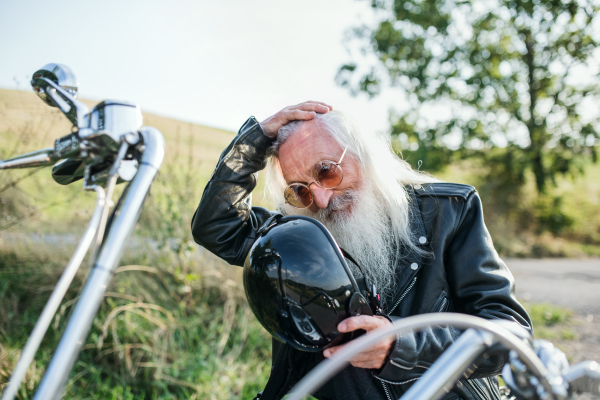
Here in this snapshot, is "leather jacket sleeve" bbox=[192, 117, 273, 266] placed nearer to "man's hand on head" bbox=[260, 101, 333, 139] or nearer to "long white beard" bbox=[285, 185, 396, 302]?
"man's hand on head" bbox=[260, 101, 333, 139]

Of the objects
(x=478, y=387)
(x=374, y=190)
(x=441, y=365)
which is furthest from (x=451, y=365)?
(x=374, y=190)

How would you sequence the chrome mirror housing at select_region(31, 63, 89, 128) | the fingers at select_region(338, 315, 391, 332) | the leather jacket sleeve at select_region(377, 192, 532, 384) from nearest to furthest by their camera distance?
the chrome mirror housing at select_region(31, 63, 89, 128)
the fingers at select_region(338, 315, 391, 332)
the leather jacket sleeve at select_region(377, 192, 532, 384)

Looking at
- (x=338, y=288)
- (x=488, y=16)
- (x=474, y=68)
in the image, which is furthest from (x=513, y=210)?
(x=338, y=288)

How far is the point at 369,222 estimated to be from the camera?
6.31 ft

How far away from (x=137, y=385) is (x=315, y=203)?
2529 millimetres

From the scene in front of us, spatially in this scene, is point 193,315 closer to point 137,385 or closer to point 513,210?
point 137,385

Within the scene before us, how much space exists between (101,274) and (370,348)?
855mm

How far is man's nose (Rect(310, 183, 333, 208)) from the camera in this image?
196cm

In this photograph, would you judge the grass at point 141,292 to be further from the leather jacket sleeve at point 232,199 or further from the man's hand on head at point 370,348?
the man's hand on head at point 370,348

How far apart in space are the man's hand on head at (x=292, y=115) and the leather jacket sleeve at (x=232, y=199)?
4 cm

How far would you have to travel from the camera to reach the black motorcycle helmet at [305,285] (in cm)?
124

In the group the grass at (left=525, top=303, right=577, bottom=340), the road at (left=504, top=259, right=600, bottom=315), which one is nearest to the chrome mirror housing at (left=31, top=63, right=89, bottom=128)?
the grass at (left=525, top=303, right=577, bottom=340)

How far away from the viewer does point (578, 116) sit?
12.3m

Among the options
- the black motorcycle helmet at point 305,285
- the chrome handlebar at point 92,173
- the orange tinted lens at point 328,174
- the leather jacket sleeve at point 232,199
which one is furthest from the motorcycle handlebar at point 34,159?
the orange tinted lens at point 328,174
